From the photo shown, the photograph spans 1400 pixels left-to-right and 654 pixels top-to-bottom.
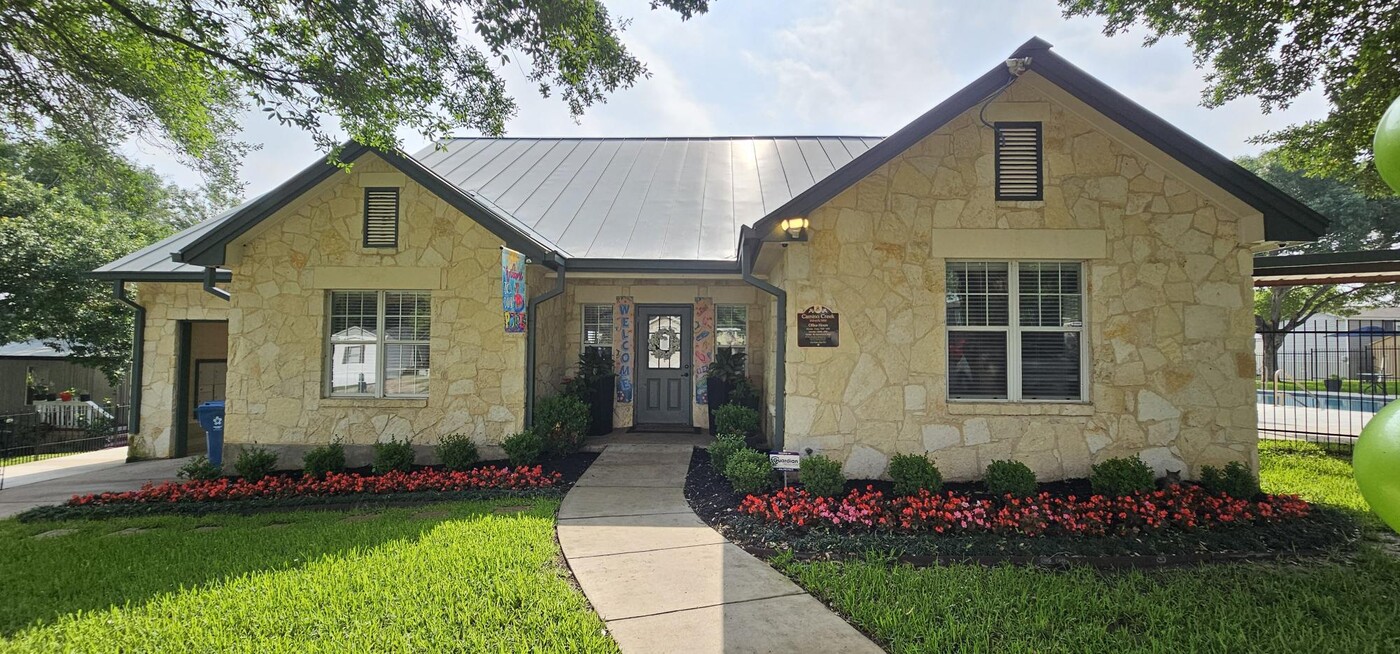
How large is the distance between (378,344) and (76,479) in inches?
206

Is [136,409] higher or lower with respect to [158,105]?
lower

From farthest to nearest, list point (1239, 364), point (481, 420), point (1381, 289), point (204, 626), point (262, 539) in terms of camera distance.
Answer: point (1381, 289), point (481, 420), point (1239, 364), point (262, 539), point (204, 626)

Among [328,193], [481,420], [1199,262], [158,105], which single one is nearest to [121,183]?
[158,105]

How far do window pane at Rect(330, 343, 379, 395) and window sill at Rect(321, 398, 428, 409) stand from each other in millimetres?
223

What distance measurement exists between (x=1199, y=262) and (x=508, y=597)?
803 cm

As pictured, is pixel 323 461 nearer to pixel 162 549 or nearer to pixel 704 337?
pixel 162 549

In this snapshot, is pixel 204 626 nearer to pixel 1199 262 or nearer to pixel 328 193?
pixel 328 193

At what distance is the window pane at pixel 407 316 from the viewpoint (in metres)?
8.28

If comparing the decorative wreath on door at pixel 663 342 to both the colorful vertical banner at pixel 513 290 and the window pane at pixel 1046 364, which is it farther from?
the window pane at pixel 1046 364

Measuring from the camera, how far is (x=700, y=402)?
34.0ft

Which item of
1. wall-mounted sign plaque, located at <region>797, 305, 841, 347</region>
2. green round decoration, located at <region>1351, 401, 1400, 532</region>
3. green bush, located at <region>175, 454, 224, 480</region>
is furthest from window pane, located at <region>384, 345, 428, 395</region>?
green round decoration, located at <region>1351, 401, 1400, 532</region>

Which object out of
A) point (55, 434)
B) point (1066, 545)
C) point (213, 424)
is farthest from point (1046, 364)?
point (55, 434)

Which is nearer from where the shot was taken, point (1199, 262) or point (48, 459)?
point (1199, 262)

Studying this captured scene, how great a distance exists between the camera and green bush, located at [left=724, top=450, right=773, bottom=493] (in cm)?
629
